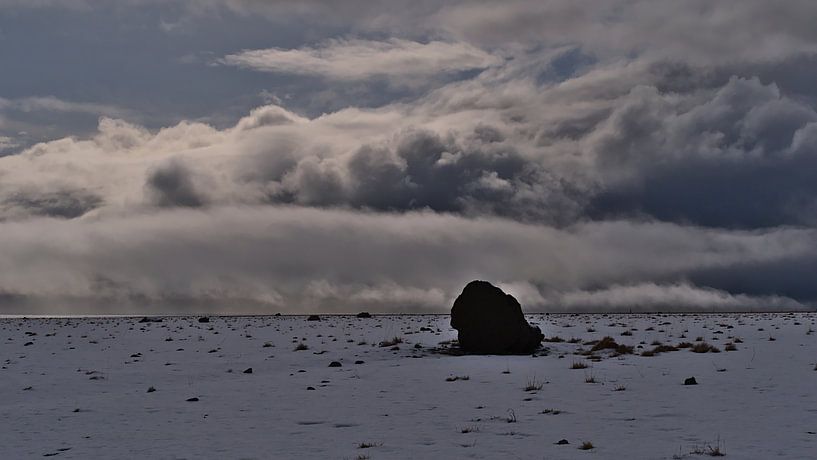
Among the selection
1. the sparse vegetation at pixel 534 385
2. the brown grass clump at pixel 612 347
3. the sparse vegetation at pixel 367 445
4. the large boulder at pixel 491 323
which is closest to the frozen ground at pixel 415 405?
the sparse vegetation at pixel 367 445

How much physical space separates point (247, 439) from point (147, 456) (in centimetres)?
217

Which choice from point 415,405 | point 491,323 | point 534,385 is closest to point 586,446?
point 415,405

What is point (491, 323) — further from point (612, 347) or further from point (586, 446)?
point (586, 446)

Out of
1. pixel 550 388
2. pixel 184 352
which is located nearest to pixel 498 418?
Result: pixel 550 388

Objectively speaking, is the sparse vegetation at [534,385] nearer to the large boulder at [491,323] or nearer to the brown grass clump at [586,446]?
the brown grass clump at [586,446]

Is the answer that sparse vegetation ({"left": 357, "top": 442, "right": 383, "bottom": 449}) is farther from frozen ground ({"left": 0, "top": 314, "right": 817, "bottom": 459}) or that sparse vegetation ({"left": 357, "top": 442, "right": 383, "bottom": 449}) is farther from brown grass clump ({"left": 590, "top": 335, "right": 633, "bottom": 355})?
brown grass clump ({"left": 590, "top": 335, "right": 633, "bottom": 355})

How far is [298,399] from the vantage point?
68.1ft

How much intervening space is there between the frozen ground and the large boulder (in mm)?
1526

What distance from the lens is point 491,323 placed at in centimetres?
3247

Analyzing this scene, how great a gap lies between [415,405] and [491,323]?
538 inches

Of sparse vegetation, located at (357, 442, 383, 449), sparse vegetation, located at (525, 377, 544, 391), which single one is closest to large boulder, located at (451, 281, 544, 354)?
sparse vegetation, located at (525, 377, 544, 391)

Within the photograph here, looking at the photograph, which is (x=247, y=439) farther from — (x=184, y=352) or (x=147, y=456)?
(x=184, y=352)

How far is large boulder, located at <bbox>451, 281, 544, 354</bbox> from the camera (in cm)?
3206

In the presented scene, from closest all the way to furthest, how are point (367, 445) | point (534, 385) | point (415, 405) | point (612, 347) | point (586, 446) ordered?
1. point (586, 446)
2. point (367, 445)
3. point (415, 405)
4. point (534, 385)
5. point (612, 347)
